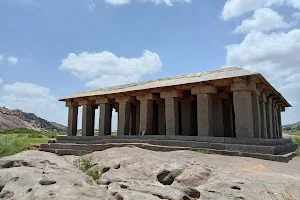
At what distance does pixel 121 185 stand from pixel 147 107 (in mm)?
10172

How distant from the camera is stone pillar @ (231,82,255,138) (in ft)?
37.0

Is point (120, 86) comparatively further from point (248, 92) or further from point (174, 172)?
point (174, 172)

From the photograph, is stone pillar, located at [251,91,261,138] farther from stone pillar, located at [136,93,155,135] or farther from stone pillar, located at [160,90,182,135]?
stone pillar, located at [136,93,155,135]

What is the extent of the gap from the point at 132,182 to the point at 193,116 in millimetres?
12068

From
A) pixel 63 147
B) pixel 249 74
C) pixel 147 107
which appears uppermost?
pixel 249 74

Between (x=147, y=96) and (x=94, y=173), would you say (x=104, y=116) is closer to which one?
(x=147, y=96)

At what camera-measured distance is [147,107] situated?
582 inches

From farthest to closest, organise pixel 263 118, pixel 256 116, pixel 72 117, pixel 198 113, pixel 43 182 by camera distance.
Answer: pixel 72 117, pixel 263 118, pixel 198 113, pixel 256 116, pixel 43 182

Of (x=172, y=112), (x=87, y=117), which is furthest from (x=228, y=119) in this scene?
(x=87, y=117)

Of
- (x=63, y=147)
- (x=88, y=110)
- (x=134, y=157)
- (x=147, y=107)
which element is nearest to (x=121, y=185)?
(x=134, y=157)

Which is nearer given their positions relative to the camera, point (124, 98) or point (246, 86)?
point (246, 86)

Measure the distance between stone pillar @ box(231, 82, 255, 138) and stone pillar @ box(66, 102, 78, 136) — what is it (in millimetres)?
11690

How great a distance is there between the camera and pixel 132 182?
4828 mm

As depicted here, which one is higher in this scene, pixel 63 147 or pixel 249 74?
pixel 249 74
